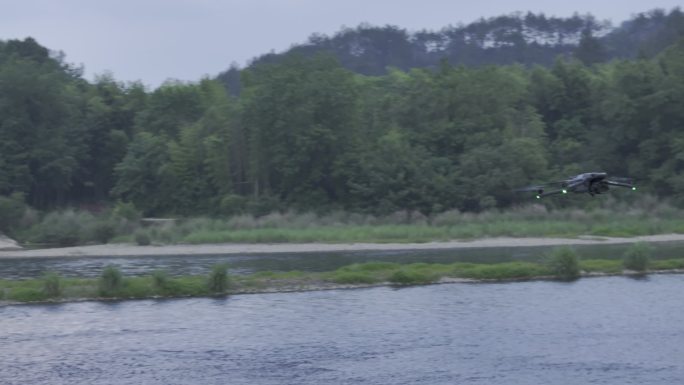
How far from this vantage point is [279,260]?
195ft

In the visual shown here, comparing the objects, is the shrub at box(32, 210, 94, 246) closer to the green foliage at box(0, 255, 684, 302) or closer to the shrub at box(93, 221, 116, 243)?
Result: the shrub at box(93, 221, 116, 243)

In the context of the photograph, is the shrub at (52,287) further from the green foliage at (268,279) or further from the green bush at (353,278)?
the green bush at (353,278)

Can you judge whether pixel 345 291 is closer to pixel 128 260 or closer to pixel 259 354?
pixel 259 354

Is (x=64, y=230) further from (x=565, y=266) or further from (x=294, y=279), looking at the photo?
(x=565, y=266)

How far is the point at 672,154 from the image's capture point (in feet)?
238

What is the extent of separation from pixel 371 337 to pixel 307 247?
2614cm

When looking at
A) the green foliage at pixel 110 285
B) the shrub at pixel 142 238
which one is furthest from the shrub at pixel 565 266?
the shrub at pixel 142 238

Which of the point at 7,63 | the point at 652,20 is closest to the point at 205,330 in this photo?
the point at 7,63

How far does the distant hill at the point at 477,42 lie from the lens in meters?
167

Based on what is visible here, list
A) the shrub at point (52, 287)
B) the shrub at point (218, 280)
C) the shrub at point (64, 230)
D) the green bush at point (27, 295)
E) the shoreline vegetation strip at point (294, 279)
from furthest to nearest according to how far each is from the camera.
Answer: the shrub at point (64, 230), the shrub at point (218, 280), the shoreline vegetation strip at point (294, 279), the shrub at point (52, 287), the green bush at point (27, 295)

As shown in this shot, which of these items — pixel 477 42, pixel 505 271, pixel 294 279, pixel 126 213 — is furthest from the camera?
pixel 477 42

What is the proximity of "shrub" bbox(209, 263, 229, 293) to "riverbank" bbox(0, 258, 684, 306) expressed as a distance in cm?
4

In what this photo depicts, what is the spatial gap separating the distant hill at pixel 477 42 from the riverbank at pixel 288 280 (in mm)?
112084

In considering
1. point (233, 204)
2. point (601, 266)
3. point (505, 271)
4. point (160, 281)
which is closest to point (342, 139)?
point (233, 204)
